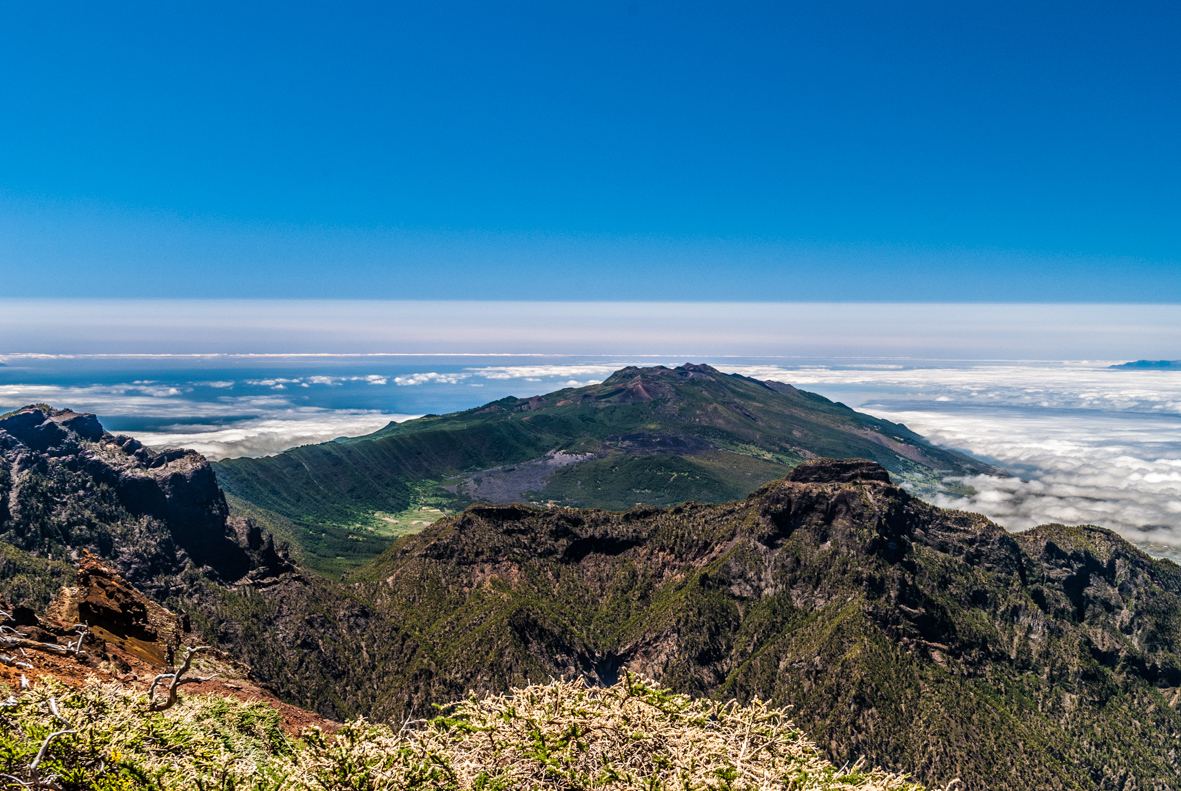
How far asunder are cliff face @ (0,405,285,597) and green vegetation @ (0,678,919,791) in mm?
172085

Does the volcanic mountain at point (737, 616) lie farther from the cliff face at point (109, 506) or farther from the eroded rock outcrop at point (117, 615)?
the eroded rock outcrop at point (117, 615)

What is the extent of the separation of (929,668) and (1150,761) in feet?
190

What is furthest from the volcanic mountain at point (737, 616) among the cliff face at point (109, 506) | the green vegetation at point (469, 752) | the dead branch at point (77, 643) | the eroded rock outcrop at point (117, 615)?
the green vegetation at point (469, 752)

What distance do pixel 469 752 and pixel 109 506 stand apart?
20869 centimetres

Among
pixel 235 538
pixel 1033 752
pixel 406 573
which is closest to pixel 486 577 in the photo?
pixel 406 573

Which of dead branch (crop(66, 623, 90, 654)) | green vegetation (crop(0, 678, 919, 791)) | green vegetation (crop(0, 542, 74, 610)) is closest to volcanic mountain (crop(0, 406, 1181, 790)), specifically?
green vegetation (crop(0, 542, 74, 610))

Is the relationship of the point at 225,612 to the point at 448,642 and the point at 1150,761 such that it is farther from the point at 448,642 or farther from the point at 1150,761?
the point at 1150,761

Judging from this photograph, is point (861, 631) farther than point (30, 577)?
Yes

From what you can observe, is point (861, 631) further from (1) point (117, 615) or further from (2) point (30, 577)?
(2) point (30, 577)

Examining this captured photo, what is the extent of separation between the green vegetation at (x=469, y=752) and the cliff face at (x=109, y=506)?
565 ft

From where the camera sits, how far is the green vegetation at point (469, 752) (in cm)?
1747

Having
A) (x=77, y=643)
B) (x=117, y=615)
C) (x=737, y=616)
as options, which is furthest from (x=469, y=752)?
(x=737, y=616)

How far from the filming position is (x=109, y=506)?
180750 mm

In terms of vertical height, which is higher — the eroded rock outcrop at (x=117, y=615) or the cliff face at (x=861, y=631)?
the eroded rock outcrop at (x=117, y=615)
